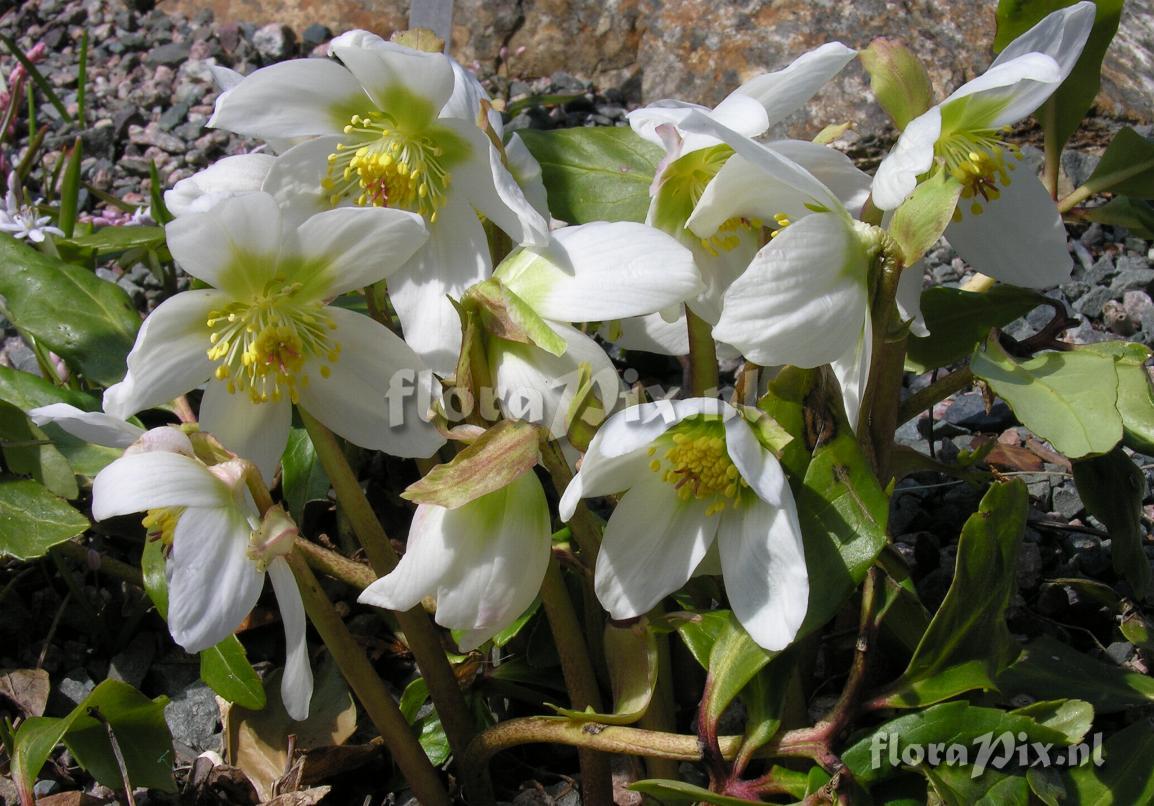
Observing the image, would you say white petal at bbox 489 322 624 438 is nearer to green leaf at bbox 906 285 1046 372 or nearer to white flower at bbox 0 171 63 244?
green leaf at bbox 906 285 1046 372

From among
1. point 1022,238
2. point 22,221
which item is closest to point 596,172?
point 1022,238

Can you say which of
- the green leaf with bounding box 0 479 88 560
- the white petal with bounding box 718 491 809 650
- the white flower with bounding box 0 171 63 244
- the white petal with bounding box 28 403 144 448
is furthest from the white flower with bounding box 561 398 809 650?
the white flower with bounding box 0 171 63 244

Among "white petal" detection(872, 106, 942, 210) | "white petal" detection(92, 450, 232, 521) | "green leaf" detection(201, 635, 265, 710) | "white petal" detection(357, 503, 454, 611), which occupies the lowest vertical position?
"green leaf" detection(201, 635, 265, 710)

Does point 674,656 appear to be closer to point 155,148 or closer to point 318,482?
point 318,482

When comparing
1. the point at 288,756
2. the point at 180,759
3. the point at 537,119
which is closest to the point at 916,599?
the point at 288,756

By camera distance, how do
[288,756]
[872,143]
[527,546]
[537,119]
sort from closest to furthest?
1. [527,546]
2. [288,756]
3. [872,143]
4. [537,119]

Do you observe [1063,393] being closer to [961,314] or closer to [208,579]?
[961,314]
